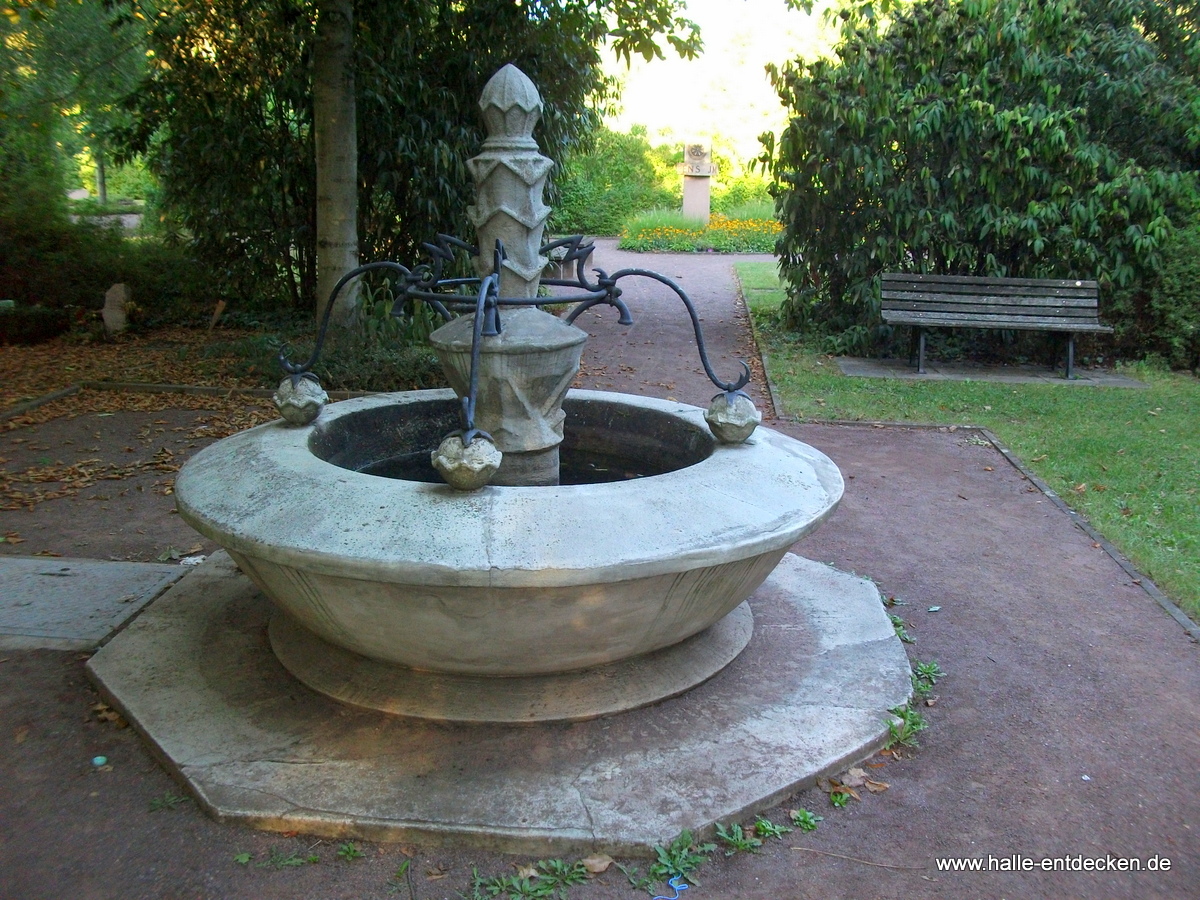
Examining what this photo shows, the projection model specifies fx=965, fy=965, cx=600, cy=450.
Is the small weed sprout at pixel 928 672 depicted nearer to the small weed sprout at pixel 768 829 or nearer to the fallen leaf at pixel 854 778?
the fallen leaf at pixel 854 778

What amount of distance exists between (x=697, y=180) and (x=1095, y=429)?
62.3ft

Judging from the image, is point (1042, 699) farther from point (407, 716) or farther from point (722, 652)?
point (407, 716)

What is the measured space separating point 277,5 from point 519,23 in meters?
2.12

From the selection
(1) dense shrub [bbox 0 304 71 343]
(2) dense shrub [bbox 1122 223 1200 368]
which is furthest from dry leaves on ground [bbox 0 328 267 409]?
(2) dense shrub [bbox 1122 223 1200 368]

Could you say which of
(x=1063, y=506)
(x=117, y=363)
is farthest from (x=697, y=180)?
(x=1063, y=506)

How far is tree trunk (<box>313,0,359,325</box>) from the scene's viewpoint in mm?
7719

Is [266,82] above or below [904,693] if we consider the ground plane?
above

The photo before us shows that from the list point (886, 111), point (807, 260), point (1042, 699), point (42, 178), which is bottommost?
point (1042, 699)

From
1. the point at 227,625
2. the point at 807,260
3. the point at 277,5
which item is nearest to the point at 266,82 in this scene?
the point at 277,5

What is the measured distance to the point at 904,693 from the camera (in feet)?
11.0

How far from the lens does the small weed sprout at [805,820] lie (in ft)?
8.96

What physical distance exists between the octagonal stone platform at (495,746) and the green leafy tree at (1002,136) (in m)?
6.96

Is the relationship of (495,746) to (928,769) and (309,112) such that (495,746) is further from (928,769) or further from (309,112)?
(309,112)

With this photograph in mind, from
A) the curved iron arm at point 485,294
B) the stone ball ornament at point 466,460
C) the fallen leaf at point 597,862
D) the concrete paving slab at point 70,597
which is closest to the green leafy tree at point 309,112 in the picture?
the concrete paving slab at point 70,597
